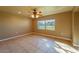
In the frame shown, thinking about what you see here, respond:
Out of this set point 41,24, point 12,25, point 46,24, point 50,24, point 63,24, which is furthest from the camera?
point 41,24

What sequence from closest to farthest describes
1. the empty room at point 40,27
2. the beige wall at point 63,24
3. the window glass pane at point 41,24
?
1. the empty room at point 40,27
2. the beige wall at point 63,24
3. the window glass pane at point 41,24

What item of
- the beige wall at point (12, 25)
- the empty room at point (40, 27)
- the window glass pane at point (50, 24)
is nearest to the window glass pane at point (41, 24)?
the empty room at point (40, 27)

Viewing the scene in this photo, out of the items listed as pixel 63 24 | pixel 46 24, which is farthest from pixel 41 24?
pixel 63 24

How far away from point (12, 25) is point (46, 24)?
9.89 feet

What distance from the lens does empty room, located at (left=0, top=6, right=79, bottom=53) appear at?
4.08 metres

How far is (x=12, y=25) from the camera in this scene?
5668 millimetres

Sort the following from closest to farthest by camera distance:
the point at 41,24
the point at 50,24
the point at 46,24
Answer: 1. the point at 50,24
2. the point at 46,24
3. the point at 41,24

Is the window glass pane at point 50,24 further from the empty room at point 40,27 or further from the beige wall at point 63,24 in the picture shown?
the beige wall at point 63,24

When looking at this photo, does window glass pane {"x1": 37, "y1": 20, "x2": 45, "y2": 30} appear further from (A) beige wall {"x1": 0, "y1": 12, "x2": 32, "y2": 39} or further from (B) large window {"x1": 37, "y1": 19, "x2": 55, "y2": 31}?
(A) beige wall {"x1": 0, "y1": 12, "x2": 32, "y2": 39}

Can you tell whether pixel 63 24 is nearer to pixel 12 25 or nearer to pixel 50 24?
pixel 50 24

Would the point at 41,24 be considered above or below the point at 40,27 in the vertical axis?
above

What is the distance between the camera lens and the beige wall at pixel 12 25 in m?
4.94

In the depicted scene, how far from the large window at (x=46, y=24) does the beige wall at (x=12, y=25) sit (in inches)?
45.2
